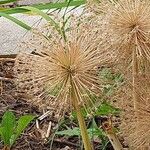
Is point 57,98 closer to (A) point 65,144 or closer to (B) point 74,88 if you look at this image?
(B) point 74,88

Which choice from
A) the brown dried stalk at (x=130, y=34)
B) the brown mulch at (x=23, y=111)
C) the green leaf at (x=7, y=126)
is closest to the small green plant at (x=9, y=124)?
the green leaf at (x=7, y=126)

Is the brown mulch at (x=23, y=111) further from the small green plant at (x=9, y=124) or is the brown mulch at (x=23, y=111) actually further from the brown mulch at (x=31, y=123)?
the small green plant at (x=9, y=124)

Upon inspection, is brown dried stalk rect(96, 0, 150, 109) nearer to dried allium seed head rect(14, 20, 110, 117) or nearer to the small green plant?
dried allium seed head rect(14, 20, 110, 117)

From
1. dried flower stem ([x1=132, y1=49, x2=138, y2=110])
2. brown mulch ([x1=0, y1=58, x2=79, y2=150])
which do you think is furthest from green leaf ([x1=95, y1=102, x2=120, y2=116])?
brown mulch ([x1=0, y1=58, x2=79, y2=150])

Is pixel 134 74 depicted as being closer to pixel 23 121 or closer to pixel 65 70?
pixel 65 70

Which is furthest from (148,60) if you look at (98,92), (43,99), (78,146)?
(78,146)
